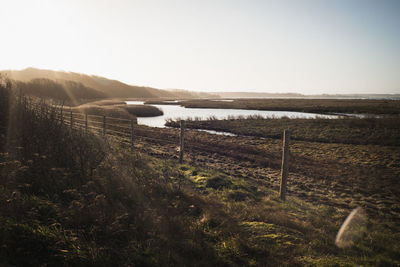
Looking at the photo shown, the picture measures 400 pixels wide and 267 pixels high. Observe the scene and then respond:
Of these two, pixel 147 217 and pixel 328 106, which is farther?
pixel 328 106

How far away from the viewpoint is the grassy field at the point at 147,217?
3.31 m

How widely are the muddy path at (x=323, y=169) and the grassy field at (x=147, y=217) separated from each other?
11 cm

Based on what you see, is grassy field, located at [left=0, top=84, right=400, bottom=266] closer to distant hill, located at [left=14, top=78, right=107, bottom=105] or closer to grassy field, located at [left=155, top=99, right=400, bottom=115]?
grassy field, located at [left=155, top=99, right=400, bottom=115]

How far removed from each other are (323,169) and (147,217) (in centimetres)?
1035

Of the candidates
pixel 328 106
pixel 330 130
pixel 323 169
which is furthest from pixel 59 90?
pixel 323 169

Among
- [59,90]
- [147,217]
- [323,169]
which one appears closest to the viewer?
[147,217]

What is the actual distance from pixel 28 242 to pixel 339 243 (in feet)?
17.4

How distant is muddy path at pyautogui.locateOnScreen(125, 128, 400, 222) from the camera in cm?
785

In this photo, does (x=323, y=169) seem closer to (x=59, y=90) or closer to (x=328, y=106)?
(x=328, y=106)

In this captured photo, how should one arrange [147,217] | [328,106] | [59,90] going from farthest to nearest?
1. [59,90]
2. [328,106]
3. [147,217]

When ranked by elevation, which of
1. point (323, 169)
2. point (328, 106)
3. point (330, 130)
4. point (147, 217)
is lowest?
point (323, 169)

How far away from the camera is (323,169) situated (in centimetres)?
1156

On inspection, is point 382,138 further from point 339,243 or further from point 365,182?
point 339,243

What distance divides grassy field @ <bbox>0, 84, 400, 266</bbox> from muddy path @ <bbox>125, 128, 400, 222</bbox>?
4.5 inches
